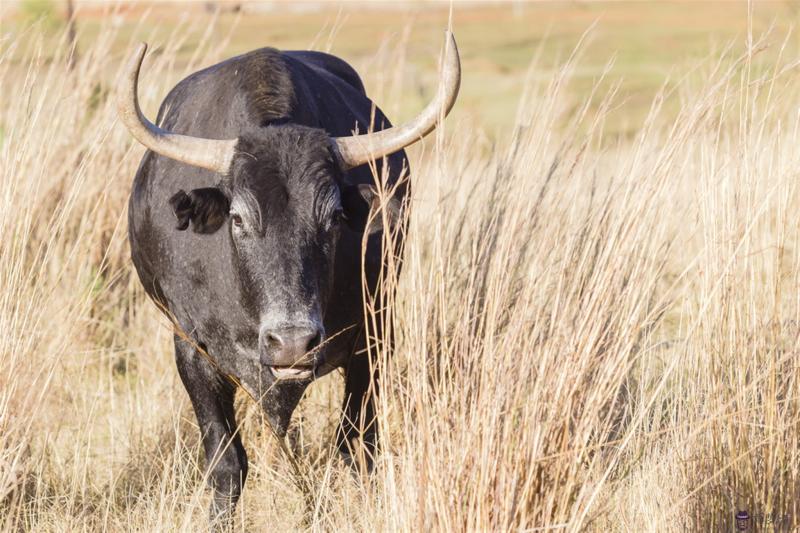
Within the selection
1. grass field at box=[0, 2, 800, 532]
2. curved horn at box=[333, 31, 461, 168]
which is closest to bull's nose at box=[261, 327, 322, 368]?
grass field at box=[0, 2, 800, 532]

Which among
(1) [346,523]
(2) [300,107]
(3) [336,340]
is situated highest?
(2) [300,107]

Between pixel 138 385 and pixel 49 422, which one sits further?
pixel 138 385

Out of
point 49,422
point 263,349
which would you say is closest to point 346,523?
point 263,349

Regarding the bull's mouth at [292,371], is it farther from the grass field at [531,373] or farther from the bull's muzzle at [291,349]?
the grass field at [531,373]

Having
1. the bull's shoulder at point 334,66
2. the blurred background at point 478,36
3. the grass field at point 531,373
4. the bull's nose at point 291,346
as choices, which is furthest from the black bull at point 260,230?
the blurred background at point 478,36

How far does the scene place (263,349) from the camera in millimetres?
3656

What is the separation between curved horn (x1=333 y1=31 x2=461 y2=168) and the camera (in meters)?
3.69

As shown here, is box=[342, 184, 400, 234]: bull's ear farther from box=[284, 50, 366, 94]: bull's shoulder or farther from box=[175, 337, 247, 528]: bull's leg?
box=[284, 50, 366, 94]: bull's shoulder

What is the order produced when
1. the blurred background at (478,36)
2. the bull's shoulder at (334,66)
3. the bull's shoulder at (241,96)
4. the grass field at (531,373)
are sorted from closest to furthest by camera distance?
the grass field at (531,373)
the bull's shoulder at (241,96)
the bull's shoulder at (334,66)
the blurred background at (478,36)

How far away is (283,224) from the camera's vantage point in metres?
3.82

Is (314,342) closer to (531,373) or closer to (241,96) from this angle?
(531,373)

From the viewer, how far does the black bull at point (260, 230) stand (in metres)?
3.79

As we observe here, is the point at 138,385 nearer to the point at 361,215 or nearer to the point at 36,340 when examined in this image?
the point at 36,340

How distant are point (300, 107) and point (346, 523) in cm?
167
